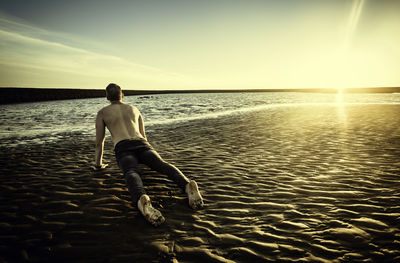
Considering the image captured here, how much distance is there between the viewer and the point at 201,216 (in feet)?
12.7

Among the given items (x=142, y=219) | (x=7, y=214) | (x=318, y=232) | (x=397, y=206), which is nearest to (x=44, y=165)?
(x=7, y=214)

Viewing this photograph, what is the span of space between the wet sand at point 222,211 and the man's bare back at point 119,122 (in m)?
1.33

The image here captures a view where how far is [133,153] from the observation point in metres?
4.58

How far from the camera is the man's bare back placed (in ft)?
15.6

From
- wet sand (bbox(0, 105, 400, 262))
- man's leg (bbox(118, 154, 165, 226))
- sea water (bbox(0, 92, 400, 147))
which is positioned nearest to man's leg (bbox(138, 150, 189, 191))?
man's leg (bbox(118, 154, 165, 226))

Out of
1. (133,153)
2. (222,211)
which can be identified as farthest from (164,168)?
(222,211)

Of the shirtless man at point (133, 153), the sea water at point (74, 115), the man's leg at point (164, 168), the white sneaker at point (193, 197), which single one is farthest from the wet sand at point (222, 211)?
the sea water at point (74, 115)

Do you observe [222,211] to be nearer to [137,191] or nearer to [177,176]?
[177,176]

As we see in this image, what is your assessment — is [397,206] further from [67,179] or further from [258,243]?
[67,179]

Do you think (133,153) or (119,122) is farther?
(119,122)

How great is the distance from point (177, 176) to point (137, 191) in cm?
84

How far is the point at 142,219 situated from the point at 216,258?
1564mm

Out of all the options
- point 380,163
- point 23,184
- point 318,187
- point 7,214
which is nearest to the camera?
point 7,214

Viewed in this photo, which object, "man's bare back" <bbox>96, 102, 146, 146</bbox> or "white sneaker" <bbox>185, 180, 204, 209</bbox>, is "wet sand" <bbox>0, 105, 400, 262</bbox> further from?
"man's bare back" <bbox>96, 102, 146, 146</bbox>
